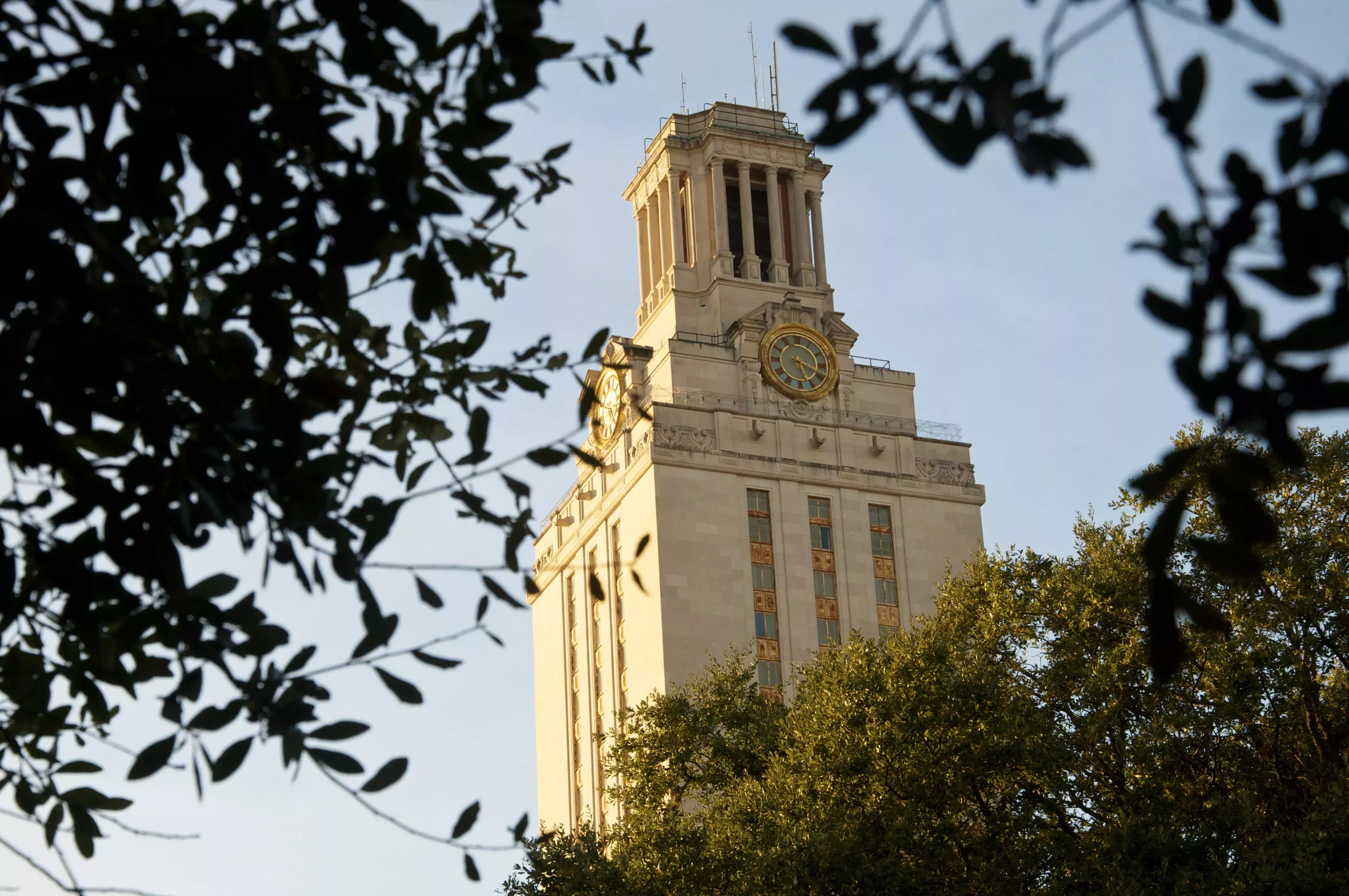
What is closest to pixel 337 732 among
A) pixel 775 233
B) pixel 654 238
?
pixel 775 233

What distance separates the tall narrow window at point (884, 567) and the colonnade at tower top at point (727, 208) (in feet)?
36.9

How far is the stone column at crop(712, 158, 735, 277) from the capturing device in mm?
77312

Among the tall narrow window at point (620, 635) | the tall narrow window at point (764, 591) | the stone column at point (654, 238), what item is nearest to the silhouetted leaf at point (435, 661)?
the tall narrow window at point (764, 591)

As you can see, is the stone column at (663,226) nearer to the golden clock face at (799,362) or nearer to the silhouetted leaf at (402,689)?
the golden clock face at (799,362)

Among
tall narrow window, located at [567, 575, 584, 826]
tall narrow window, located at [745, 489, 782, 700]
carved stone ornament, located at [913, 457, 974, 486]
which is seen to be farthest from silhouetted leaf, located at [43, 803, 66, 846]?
carved stone ornament, located at [913, 457, 974, 486]

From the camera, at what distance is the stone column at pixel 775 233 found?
78.6m

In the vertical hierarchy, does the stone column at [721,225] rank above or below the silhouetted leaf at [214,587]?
above

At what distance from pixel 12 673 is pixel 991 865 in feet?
80.2

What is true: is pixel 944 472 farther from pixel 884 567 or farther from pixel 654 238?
pixel 654 238

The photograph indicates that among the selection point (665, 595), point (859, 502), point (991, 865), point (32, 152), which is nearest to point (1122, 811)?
point (991, 865)

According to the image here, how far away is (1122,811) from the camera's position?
30750 millimetres

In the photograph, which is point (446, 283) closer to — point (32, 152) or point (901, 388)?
point (32, 152)

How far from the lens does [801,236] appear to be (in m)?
80.0

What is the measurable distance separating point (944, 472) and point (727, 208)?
16098mm
